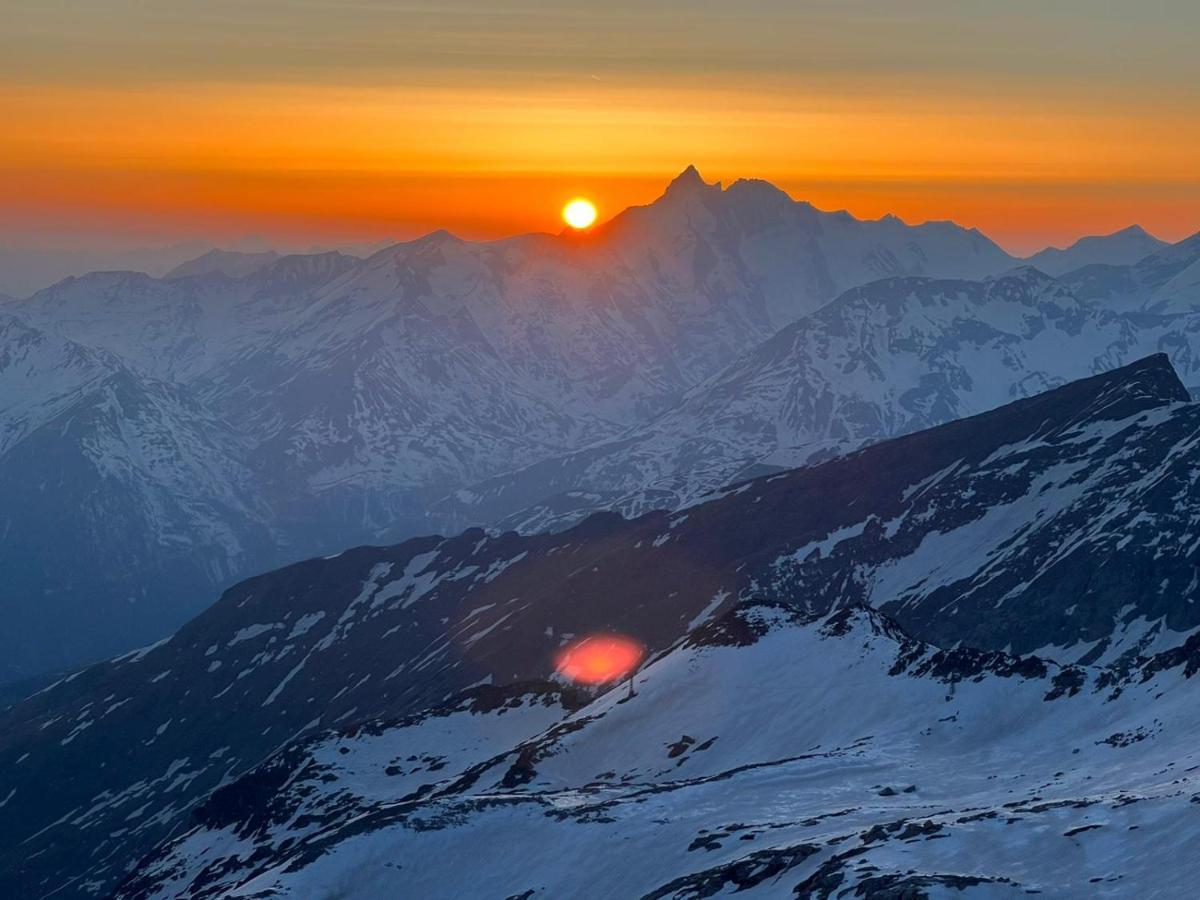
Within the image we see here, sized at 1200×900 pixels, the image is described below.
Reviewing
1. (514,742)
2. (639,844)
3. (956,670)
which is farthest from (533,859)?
(514,742)

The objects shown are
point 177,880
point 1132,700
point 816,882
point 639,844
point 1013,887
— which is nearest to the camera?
point 1013,887

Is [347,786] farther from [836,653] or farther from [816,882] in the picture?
[816,882]

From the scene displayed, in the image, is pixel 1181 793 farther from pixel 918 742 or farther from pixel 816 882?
pixel 918 742

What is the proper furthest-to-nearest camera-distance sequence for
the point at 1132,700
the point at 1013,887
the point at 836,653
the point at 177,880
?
the point at 177,880, the point at 836,653, the point at 1132,700, the point at 1013,887

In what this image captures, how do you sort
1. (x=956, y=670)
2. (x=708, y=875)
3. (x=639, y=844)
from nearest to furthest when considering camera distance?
(x=708, y=875) → (x=639, y=844) → (x=956, y=670)

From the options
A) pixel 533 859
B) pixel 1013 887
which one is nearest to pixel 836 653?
pixel 533 859

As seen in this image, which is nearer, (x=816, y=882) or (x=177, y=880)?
(x=816, y=882)
